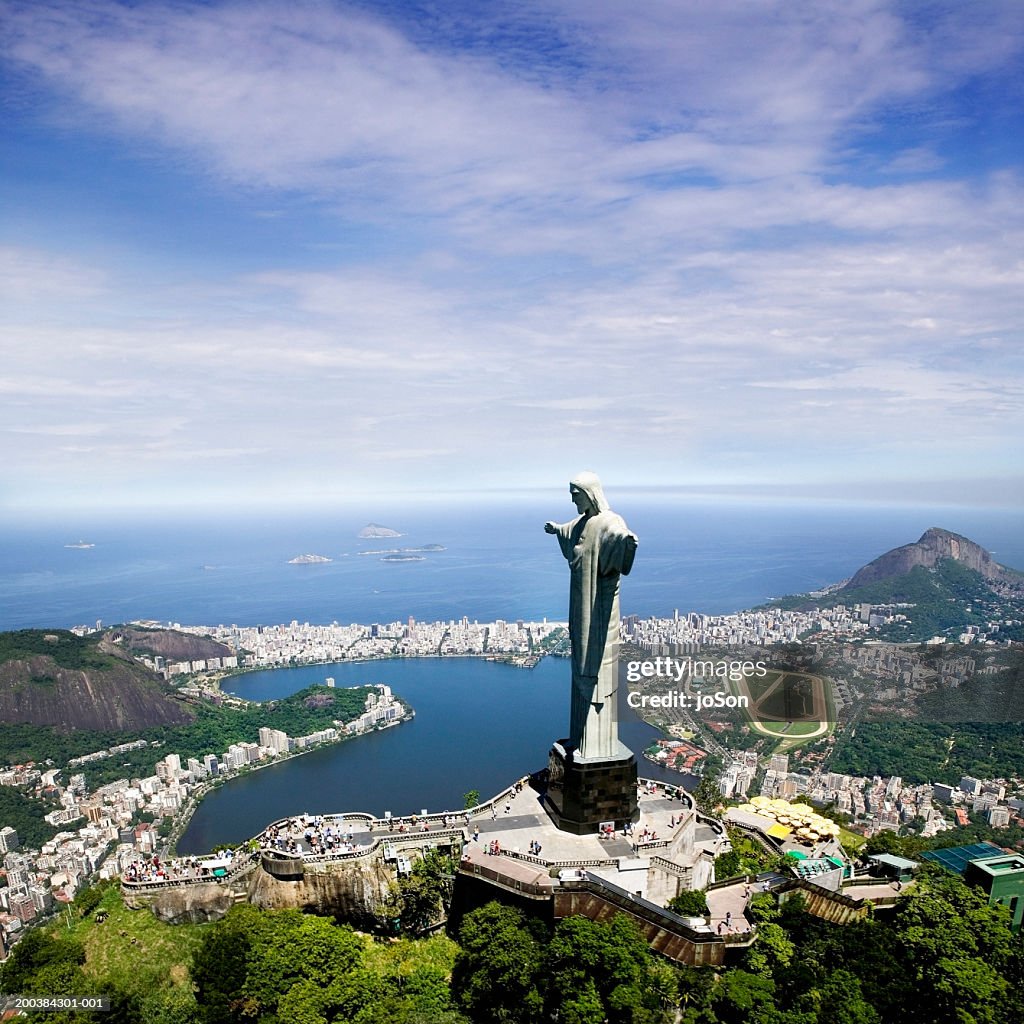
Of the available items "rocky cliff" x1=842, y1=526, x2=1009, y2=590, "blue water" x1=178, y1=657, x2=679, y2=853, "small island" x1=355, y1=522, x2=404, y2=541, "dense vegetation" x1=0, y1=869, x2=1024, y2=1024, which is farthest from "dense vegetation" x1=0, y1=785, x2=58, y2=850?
"small island" x1=355, y1=522, x2=404, y2=541

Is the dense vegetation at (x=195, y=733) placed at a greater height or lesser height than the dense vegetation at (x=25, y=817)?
greater

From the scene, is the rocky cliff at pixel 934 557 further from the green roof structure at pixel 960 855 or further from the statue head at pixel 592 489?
the statue head at pixel 592 489

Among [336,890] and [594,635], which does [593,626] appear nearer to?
[594,635]

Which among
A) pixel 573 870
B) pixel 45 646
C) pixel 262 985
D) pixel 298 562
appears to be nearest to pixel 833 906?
pixel 573 870

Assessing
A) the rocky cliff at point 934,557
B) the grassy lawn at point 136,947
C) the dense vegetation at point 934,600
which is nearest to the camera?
the grassy lawn at point 136,947

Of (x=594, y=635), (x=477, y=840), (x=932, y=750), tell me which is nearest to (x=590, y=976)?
(x=477, y=840)

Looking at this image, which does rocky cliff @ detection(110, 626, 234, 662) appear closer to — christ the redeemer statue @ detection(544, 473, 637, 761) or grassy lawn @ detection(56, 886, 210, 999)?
grassy lawn @ detection(56, 886, 210, 999)

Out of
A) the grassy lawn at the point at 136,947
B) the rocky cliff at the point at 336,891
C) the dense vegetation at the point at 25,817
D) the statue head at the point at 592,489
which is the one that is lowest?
the dense vegetation at the point at 25,817

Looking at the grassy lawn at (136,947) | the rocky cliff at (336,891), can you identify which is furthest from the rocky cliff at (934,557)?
the grassy lawn at (136,947)
